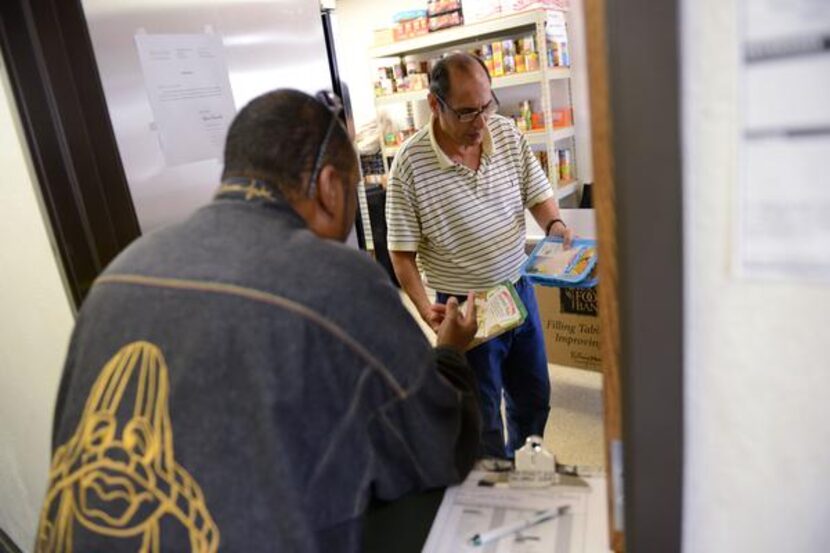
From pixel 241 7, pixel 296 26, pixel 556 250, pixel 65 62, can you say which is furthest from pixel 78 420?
pixel 556 250

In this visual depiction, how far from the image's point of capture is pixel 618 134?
430mm

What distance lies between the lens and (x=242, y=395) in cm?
70

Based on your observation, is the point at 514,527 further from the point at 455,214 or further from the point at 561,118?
the point at 561,118

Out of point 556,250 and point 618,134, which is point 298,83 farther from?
point 618,134

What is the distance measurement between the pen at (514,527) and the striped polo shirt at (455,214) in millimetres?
998

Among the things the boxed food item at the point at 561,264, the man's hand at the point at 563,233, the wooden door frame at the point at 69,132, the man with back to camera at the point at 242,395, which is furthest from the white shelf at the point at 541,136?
the man with back to camera at the point at 242,395

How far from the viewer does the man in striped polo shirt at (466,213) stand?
178 cm

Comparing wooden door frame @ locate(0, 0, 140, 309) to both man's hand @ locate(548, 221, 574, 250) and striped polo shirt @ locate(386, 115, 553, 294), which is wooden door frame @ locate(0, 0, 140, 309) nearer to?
striped polo shirt @ locate(386, 115, 553, 294)

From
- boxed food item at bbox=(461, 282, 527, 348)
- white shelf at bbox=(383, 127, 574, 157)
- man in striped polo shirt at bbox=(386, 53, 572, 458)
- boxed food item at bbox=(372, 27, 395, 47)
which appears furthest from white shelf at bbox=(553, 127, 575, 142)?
boxed food item at bbox=(461, 282, 527, 348)

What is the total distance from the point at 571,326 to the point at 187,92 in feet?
7.00

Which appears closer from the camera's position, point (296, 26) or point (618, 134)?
point (618, 134)

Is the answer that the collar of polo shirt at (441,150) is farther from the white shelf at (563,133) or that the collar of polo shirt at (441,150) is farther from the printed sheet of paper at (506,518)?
the white shelf at (563,133)

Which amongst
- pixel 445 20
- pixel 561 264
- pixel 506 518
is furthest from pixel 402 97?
pixel 506 518

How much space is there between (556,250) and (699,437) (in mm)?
1395
